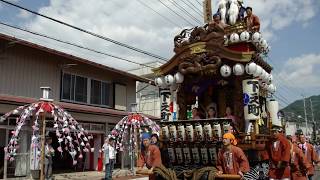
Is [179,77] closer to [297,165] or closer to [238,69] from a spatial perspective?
[238,69]

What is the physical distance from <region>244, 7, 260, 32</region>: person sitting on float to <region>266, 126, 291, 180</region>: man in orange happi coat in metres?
3.27

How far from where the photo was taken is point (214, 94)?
10.4m

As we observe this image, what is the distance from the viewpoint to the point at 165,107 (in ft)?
31.9

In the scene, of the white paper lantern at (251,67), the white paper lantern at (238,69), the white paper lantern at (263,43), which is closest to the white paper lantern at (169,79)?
the white paper lantern at (238,69)

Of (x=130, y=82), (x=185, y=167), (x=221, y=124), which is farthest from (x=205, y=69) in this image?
(x=130, y=82)

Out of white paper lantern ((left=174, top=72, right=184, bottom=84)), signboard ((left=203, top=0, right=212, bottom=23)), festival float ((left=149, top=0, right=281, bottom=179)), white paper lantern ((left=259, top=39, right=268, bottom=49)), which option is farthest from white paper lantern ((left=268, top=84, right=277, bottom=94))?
signboard ((left=203, top=0, right=212, bottom=23))

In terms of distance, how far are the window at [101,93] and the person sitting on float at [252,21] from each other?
1355 cm

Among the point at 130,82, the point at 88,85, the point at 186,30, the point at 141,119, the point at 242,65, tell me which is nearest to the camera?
the point at 242,65

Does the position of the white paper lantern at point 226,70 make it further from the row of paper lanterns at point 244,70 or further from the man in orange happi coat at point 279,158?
the man in orange happi coat at point 279,158

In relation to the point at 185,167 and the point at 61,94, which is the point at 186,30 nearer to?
the point at 185,167

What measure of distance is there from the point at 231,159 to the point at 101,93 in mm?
16550

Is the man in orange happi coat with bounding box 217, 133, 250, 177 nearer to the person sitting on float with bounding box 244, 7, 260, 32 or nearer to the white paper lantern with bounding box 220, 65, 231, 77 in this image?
the white paper lantern with bounding box 220, 65, 231, 77

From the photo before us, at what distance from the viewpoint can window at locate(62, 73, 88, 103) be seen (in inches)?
786

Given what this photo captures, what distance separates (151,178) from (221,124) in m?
1.86
